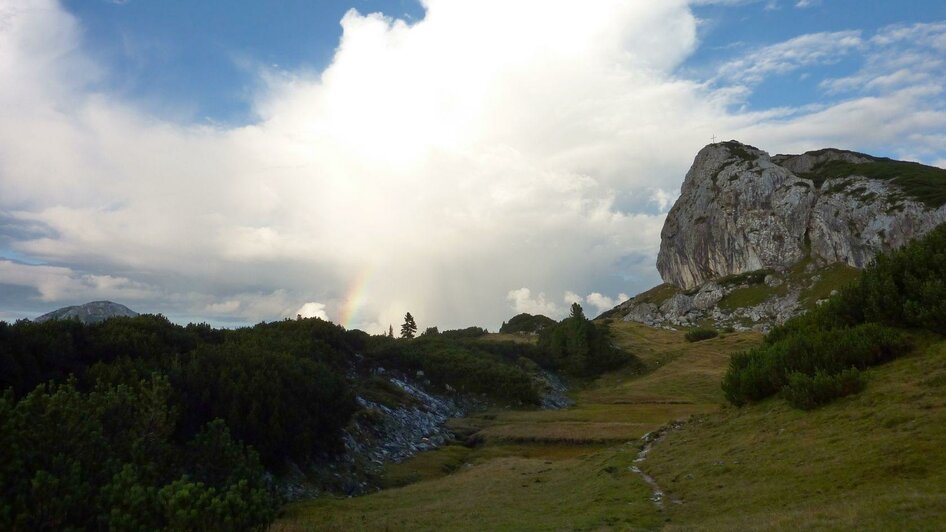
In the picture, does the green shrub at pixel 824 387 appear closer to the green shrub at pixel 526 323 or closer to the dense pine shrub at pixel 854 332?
the dense pine shrub at pixel 854 332

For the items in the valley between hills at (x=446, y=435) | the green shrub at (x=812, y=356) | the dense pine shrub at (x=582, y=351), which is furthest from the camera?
the dense pine shrub at (x=582, y=351)

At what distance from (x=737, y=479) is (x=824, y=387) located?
902 centimetres

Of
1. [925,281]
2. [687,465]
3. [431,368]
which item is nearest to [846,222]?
[431,368]

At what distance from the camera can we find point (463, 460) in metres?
46.2

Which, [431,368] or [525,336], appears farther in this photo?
[525,336]

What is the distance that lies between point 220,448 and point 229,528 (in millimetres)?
10806

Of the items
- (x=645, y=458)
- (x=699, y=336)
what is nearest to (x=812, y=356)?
(x=645, y=458)

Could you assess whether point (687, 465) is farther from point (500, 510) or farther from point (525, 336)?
point (525, 336)

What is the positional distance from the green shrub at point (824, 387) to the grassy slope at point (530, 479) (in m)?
9.41

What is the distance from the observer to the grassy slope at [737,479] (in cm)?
1596

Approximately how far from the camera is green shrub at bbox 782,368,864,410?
88.0 ft

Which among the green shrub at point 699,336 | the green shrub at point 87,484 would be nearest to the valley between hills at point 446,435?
the green shrub at point 87,484

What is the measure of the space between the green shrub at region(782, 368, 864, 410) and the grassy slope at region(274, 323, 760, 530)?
370 inches

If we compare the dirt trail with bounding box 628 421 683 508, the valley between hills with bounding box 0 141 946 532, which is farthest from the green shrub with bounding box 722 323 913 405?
the dirt trail with bounding box 628 421 683 508
